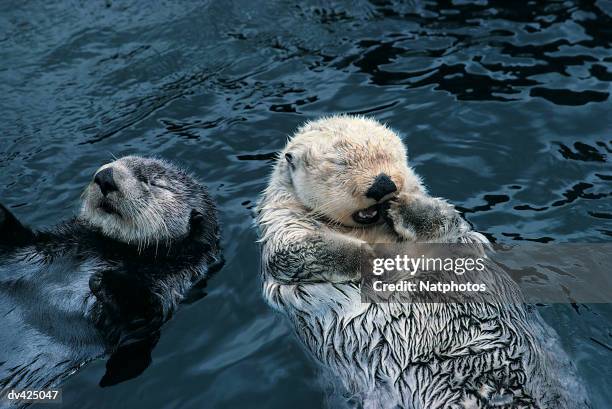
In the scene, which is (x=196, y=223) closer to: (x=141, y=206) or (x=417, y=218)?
(x=141, y=206)

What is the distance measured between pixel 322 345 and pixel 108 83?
4.49 m

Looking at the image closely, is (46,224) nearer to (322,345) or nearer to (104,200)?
(104,200)

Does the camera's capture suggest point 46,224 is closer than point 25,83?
Yes

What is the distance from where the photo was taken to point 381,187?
14.5ft

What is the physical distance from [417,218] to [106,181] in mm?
2190

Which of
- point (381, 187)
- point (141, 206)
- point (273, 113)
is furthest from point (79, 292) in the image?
point (273, 113)

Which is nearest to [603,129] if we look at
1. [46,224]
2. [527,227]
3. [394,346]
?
[527,227]

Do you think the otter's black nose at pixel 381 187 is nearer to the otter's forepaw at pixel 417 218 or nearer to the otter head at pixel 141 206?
the otter's forepaw at pixel 417 218

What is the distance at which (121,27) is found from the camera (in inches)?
340

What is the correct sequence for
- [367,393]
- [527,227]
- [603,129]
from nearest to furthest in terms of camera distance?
1. [367,393]
2. [527,227]
3. [603,129]

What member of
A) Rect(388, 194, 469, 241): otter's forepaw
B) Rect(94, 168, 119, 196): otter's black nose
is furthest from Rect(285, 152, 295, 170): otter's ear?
Rect(94, 168, 119, 196): otter's black nose

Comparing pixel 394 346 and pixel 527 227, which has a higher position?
pixel 394 346

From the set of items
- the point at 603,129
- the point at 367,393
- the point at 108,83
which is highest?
the point at 108,83

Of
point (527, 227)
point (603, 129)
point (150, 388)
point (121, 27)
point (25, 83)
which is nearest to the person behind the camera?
point (150, 388)
